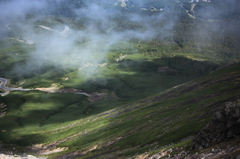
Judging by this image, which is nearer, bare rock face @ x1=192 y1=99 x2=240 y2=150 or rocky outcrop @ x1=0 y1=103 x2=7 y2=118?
bare rock face @ x1=192 y1=99 x2=240 y2=150

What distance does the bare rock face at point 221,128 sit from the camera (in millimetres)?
52500

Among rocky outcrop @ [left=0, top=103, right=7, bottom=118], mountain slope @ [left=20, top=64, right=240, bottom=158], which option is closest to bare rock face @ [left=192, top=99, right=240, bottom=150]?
mountain slope @ [left=20, top=64, right=240, bottom=158]

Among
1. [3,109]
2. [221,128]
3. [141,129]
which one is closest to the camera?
[221,128]

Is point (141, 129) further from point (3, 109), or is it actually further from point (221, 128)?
point (3, 109)

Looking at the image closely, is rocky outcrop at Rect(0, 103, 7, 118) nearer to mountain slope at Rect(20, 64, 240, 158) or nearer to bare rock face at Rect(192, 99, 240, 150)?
mountain slope at Rect(20, 64, 240, 158)

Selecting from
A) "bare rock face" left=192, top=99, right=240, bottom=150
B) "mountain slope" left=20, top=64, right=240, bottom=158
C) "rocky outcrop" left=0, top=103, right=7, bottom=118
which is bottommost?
"rocky outcrop" left=0, top=103, right=7, bottom=118

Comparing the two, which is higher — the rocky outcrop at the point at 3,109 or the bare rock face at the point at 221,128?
the bare rock face at the point at 221,128

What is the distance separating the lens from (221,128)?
5516cm

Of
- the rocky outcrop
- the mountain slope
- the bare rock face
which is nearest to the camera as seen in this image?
the bare rock face

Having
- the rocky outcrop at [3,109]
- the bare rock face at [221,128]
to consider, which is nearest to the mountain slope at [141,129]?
the bare rock face at [221,128]

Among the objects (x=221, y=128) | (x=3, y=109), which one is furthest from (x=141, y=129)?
(x=3, y=109)

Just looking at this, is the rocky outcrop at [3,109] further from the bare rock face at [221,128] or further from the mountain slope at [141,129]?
the bare rock face at [221,128]

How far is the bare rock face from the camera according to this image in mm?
52500

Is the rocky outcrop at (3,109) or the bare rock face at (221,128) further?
the rocky outcrop at (3,109)
